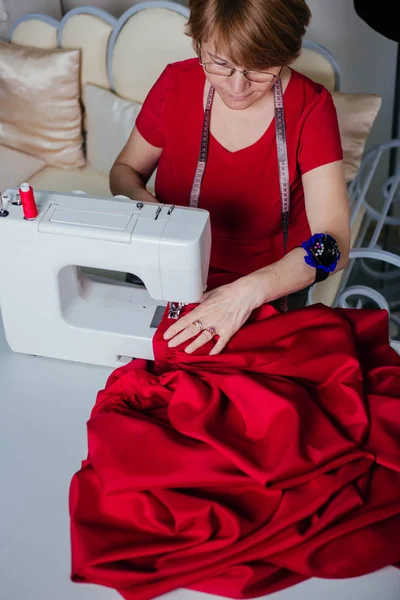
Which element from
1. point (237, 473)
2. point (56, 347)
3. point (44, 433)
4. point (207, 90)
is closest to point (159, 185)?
point (207, 90)

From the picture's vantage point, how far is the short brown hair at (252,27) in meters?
1.40

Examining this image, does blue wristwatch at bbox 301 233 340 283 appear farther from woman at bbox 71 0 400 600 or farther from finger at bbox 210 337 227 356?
finger at bbox 210 337 227 356

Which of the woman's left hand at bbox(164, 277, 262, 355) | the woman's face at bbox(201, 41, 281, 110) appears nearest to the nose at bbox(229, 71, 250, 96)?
the woman's face at bbox(201, 41, 281, 110)

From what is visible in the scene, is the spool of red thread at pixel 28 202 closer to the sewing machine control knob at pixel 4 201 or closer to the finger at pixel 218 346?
the sewing machine control knob at pixel 4 201

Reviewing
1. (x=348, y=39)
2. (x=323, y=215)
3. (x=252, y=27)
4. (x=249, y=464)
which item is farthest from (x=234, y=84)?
(x=348, y=39)

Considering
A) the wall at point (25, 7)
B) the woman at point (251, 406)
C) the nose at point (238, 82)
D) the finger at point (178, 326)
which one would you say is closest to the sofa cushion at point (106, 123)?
the wall at point (25, 7)

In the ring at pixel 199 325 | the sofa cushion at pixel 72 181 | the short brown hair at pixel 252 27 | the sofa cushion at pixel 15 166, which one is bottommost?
the sofa cushion at pixel 72 181

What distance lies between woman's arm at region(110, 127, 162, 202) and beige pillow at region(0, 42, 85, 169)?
0.96m

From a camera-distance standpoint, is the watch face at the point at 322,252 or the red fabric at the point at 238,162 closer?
the watch face at the point at 322,252

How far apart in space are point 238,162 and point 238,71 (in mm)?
333

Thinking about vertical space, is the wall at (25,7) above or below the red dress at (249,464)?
above

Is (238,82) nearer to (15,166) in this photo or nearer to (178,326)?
(178,326)

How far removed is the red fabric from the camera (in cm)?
171

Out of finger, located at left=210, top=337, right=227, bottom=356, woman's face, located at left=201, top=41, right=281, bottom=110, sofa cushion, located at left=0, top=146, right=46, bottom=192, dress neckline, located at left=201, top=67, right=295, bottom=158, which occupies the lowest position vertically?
sofa cushion, located at left=0, top=146, right=46, bottom=192
